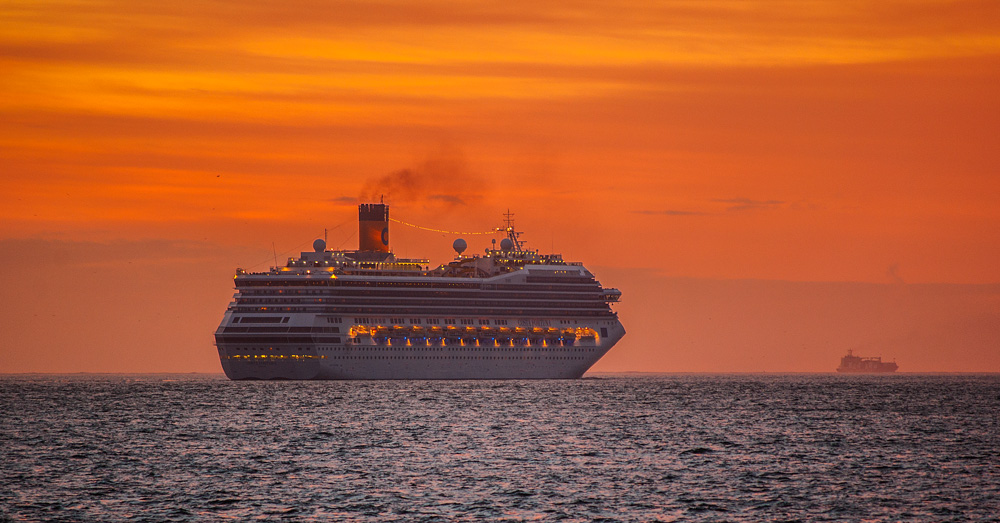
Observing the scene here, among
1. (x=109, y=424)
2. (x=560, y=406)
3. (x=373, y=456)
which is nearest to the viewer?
(x=373, y=456)

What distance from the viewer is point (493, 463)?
62.4 m

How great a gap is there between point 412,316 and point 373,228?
62.4 feet

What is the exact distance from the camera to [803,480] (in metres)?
56.2

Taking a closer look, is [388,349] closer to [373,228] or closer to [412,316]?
[412,316]

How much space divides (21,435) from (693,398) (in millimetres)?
77163

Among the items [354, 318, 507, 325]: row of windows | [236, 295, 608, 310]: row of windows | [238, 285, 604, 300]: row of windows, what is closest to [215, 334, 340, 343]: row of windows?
[236, 295, 608, 310]: row of windows

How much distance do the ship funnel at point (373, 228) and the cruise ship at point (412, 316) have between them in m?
0.13

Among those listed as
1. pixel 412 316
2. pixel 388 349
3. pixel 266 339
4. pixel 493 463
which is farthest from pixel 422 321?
pixel 493 463

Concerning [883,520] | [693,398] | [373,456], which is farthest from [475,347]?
[883,520]

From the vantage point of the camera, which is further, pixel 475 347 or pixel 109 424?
pixel 475 347

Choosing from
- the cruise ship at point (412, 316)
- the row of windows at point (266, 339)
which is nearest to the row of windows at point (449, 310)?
the cruise ship at point (412, 316)

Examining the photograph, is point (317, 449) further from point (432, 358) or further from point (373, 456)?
point (432, 358)

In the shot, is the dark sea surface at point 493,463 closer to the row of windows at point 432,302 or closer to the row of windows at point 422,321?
the row of windows at point 432,302

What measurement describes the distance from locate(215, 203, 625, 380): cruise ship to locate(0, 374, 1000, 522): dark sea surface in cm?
2809
